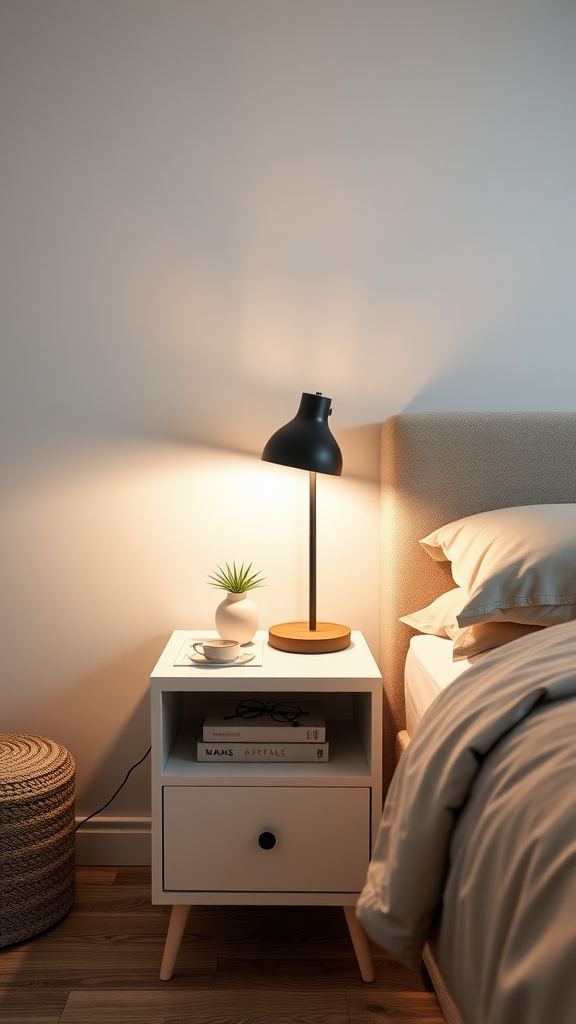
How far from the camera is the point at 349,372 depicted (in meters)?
2.01

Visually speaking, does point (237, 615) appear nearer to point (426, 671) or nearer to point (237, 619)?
point (237, 619)

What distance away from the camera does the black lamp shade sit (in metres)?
1.69

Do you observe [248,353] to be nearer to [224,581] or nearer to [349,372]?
[349,372]

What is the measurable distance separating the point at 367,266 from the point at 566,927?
1.63 meters

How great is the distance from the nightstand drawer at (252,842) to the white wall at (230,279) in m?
0.50

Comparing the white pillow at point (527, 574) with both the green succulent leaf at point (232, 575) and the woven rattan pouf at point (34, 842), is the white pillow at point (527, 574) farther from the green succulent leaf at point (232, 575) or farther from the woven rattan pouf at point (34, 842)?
the woven rattan pouf at point (34, 842)

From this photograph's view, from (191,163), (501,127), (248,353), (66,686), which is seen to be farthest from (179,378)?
(501,127)

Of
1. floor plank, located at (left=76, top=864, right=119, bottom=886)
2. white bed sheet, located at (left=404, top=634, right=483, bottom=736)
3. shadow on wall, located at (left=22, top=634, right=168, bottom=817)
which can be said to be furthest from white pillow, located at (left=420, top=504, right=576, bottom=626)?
floor plank, located at (left=76, top=864, right=119, bottom=886)

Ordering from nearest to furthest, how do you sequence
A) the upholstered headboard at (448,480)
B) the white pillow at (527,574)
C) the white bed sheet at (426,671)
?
the white pillow at (527,574), the white bed sheet at (426,671), the upholstered headboard at (448,480)

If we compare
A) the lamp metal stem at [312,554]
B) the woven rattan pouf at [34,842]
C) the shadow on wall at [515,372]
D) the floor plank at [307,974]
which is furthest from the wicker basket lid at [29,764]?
the shadow on wall at [515,372]

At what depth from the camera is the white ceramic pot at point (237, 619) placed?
1778 millimetres

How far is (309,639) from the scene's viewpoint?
5.71 feet

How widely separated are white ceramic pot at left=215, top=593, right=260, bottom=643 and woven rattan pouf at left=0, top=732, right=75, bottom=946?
18.7 inches

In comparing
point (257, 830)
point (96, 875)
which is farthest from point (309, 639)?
point (96, 875)
